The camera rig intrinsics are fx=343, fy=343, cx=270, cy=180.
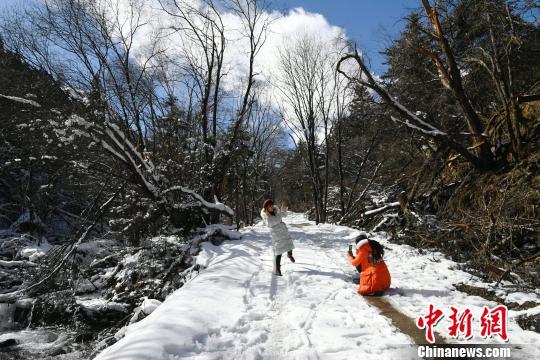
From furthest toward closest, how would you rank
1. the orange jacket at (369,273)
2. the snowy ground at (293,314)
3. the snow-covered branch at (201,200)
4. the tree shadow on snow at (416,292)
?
the snow-covered branch at (201,200) < the orange jacket at (369,273) < the tree shadow on snow at (416,292) < the snowy ground at (293,314)

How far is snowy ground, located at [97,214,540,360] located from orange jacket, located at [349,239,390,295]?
22 cm

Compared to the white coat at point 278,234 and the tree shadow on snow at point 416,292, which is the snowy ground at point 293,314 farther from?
the white coat at point 278,234

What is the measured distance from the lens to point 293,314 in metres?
5.03

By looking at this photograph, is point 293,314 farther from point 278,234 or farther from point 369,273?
point 278,234


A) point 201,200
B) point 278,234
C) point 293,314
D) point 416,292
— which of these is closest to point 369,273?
point 416,292

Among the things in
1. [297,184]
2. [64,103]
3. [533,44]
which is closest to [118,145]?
[64,103]

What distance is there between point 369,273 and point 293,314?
5.15 ft

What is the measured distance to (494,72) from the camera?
639cm

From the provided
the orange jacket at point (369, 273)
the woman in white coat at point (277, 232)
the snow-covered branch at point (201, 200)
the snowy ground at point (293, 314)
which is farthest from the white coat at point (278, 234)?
the snow-covered branch at point (201, 200)

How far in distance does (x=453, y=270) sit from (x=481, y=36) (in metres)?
6.80

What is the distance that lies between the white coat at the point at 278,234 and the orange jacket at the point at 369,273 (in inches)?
82.7

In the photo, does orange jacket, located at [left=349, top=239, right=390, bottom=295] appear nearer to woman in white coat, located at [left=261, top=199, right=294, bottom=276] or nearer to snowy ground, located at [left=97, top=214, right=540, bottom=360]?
snowy ground, located at [left=97, top=214, right=540, bottom=360]

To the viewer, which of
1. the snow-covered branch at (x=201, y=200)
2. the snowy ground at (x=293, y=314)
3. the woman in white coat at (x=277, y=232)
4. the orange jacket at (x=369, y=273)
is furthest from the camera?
the snow-covered branch at (x=201, y=200)

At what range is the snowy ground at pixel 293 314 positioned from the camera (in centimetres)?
387
